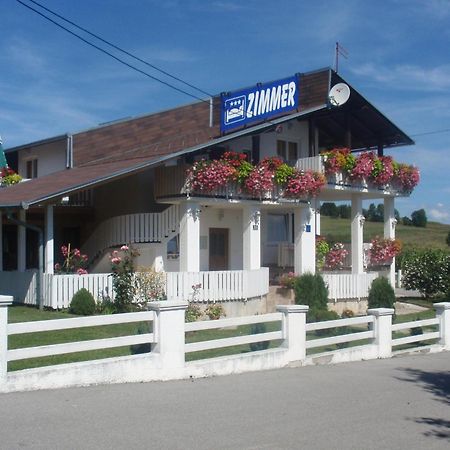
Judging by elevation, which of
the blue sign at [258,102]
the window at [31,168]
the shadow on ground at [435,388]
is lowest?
the shadow on ground at [435,388]

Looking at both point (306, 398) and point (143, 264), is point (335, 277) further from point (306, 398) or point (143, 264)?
point (306, 398)

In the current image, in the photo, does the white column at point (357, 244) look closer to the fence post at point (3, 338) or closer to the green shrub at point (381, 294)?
the green shrub at point (381, 294)

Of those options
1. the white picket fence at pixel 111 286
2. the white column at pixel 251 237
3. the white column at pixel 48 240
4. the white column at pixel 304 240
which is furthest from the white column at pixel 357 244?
the white column at pixel 48 240

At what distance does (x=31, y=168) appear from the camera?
29484 mm

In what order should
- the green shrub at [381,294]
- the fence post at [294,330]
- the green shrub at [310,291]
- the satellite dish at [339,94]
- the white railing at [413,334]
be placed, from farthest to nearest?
the green shrub at [381,294] → the satellite dish at [339,94] → the green shrub at [310,291] → the white railing at [413,334] → the fence post at [294,330]

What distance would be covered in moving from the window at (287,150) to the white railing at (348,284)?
15.1 feet

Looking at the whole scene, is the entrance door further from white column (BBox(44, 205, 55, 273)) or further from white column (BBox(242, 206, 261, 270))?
white column (BBox(44, 205, 55, 273))

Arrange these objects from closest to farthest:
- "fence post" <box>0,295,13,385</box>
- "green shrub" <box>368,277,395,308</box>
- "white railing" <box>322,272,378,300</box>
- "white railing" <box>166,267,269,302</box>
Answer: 1. "fence post" <box>0,295,13,385</box>
2. "white railing" <box>166,267,269,302</box>
3. "green shrub" <box>368,277,395,308</box>
4. "white railing" <box>322,272,378,300</box>

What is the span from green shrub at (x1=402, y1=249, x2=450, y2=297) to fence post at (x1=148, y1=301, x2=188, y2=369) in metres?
21.0

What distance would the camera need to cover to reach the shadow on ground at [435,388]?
26.7 feet

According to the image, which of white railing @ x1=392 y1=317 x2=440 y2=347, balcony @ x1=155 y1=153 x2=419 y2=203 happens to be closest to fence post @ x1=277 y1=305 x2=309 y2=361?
white railing @ x1=392 y1=317 x2=440 y2=347

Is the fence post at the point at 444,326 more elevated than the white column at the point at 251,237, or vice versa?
the white column at the point at 251,237

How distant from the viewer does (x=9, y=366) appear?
1025cm

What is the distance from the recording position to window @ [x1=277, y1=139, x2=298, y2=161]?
1006 inches
